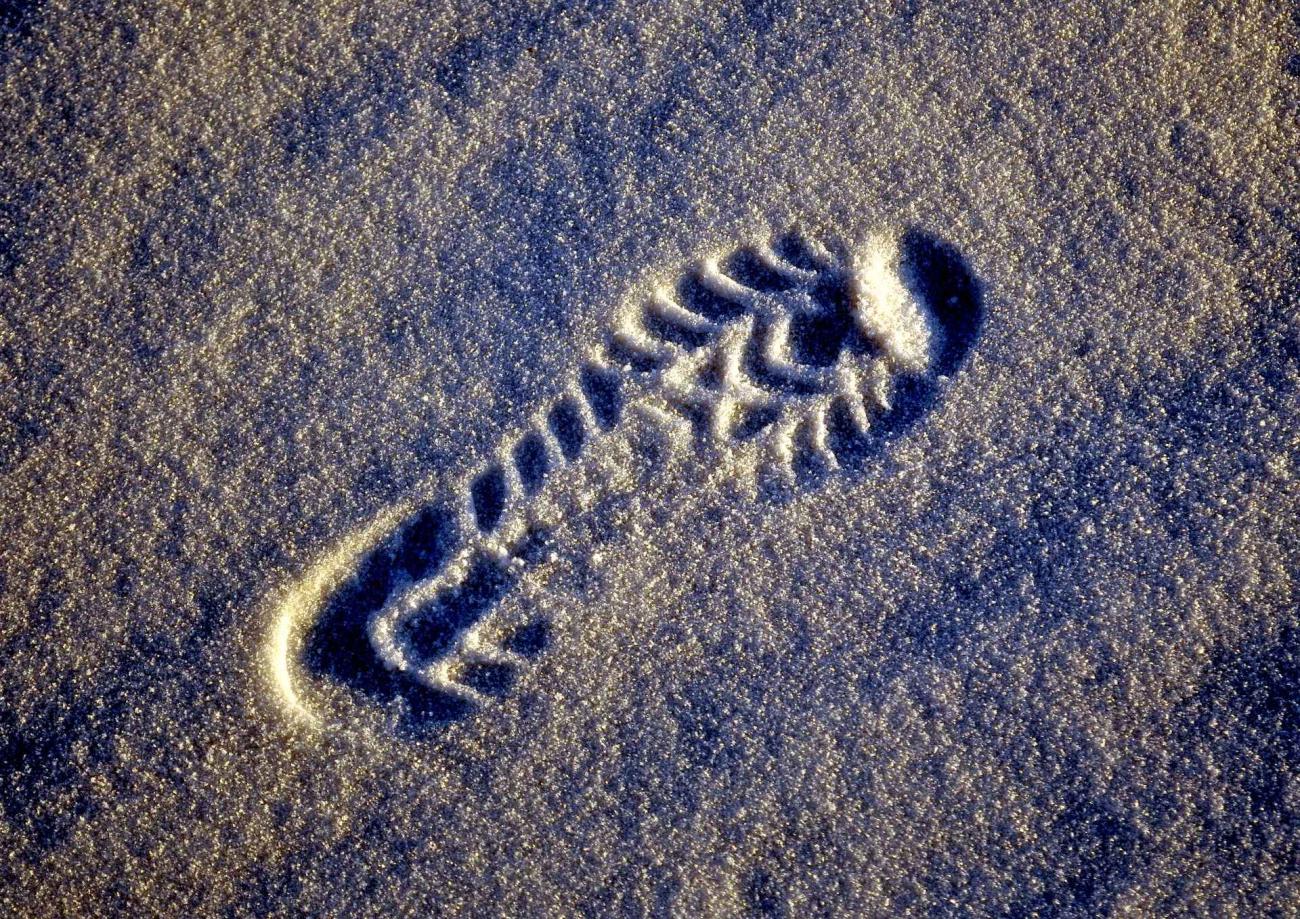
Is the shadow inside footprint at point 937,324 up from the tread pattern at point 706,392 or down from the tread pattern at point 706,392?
down

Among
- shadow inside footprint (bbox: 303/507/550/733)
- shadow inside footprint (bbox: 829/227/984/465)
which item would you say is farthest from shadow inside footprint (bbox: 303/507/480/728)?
shadow inside footprint (bbox: 829/227/984/465)

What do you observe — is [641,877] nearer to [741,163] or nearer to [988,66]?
[741,163]

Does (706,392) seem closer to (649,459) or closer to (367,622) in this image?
(649,459)

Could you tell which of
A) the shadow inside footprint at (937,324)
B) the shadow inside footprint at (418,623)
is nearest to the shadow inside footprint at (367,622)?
the shadow inside footprint at (418,623)

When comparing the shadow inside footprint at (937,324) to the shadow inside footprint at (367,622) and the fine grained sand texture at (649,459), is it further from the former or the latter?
the shadow inside footprint at (367,622)

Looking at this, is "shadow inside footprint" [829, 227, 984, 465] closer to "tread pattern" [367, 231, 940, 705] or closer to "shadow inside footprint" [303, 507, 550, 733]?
"tread pattern" [367, 231, 940, 705]

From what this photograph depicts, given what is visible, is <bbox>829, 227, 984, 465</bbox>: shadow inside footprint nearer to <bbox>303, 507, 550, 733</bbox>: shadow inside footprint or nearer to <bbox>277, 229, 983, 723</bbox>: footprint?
<bbox>277, 229, 983, 723</bbox>: footprint

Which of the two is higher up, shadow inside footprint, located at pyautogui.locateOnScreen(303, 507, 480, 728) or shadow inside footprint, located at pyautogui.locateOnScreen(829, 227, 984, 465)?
shadow inside footprint, located at pyautogui.locateOnScreen(303, 507, 480, 728)
